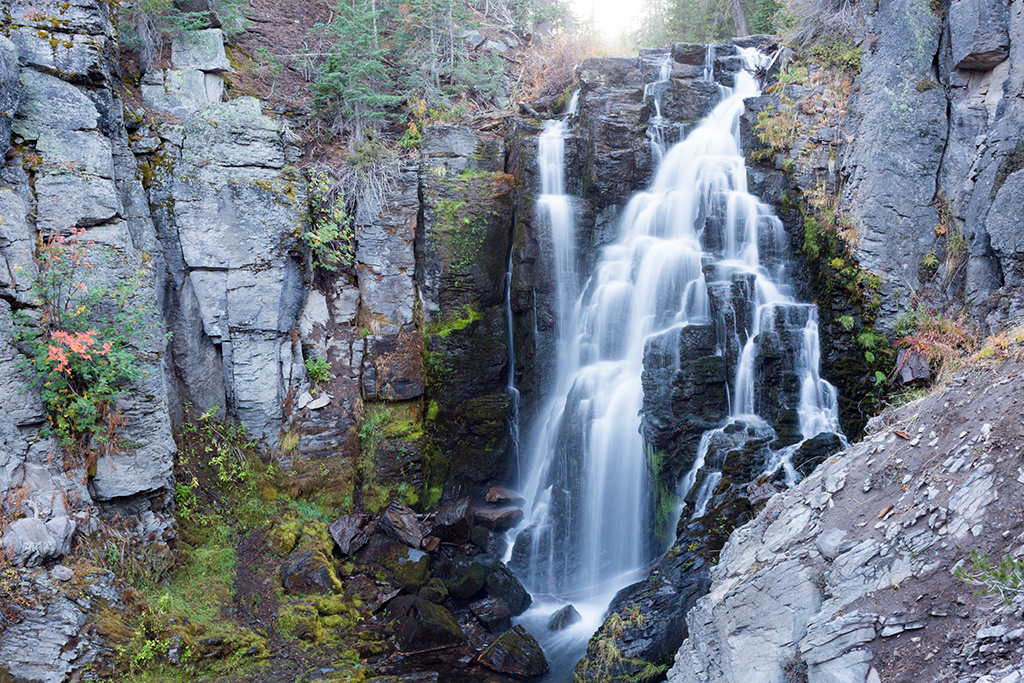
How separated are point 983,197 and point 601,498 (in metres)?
6.88

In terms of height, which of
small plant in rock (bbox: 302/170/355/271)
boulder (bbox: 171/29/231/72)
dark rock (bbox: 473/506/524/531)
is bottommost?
dark rock (bbox: 473/506/524/531)

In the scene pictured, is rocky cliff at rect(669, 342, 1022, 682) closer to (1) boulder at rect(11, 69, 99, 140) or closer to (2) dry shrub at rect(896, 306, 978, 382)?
(2) dry shrub at rect(896, 306, 978, 382)

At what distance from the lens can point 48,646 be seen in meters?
5.74

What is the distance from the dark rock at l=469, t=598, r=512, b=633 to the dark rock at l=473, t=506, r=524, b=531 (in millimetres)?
1431

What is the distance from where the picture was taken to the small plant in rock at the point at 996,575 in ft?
11.4

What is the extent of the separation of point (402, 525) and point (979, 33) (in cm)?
1117

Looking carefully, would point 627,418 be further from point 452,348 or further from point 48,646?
point 48,646

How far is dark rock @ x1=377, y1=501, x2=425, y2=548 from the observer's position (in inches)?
350

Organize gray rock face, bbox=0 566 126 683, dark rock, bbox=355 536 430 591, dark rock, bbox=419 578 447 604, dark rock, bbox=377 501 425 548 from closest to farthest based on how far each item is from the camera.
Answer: gray rock face, bbox=0 566 126 683
dark rock, bbox=419 578 447 604
dark rock, bbox=355 536 430 591
dark rock, bbox=377 501 425 548

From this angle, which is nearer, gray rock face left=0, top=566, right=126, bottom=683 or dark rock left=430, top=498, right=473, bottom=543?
gray rock face left=0, top=566, right=126, bottom=683

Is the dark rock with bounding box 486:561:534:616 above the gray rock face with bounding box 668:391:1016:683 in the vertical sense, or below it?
below

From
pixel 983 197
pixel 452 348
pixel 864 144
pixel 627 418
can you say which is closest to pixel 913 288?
pixel 983 197

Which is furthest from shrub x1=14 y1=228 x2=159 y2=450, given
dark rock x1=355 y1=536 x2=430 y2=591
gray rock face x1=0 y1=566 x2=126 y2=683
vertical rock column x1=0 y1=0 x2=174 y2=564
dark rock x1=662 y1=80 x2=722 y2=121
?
dark rock x1=662 y1=80 x2=722 y2=121

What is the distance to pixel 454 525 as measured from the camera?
908 cm
